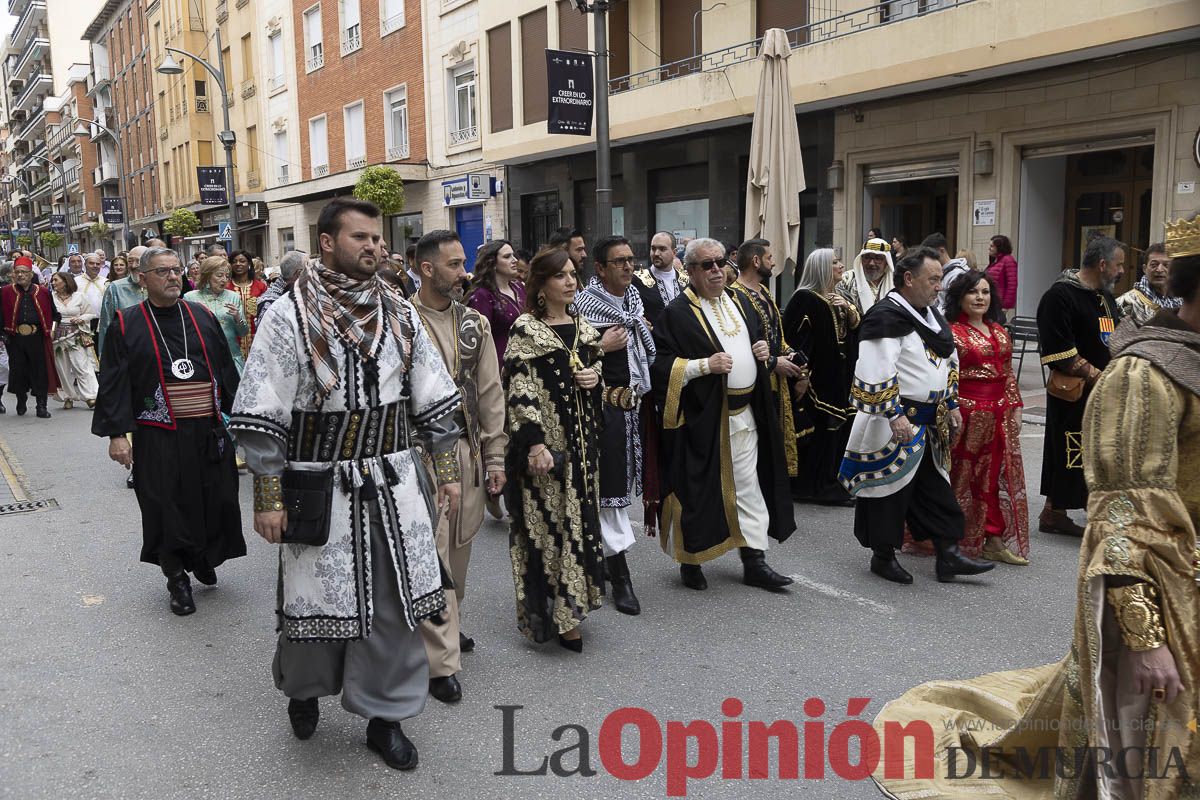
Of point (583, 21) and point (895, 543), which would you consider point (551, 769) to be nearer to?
point (895, 543)

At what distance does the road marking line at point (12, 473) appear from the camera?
7.93 m

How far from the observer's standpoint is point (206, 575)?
5355 millimetres

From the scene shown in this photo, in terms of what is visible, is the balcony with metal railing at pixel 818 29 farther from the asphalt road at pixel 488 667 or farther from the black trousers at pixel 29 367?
the black trousers at pixel 29 367

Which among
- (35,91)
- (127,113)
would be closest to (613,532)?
(127,113)

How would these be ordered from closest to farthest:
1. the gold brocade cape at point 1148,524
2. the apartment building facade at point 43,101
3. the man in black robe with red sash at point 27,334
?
the gold brocade cape at point 1148,524 → the man in black robe with red sash at point 27,334 → the apartment building facade at point 43,101

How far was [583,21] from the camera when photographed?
18.9 metres

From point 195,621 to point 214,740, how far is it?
1474mm

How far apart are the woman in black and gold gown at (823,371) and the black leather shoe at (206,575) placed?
3979mm

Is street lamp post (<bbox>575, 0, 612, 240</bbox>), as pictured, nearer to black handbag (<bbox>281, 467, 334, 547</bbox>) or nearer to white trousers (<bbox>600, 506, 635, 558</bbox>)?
white trousers (<bbox>600, 506, 635, 558</bbox>)

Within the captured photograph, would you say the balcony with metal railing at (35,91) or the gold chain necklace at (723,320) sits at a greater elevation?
the balcony with metal railing at (35,91)

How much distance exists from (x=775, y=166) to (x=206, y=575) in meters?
7.17

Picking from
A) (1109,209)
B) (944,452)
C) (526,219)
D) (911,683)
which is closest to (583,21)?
(526,219)

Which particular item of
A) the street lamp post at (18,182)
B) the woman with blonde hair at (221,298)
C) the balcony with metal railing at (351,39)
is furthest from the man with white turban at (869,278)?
the street lamp post at (18,182)

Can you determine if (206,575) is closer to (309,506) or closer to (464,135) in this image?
(309,506)
